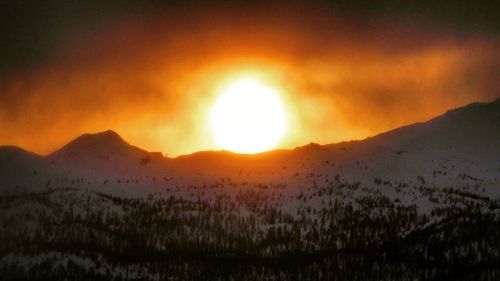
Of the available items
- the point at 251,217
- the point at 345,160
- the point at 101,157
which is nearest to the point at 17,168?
the point at 251,217

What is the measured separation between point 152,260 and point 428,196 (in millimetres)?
42870

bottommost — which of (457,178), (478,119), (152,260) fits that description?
(152,260)

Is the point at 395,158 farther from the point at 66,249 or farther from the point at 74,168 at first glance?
the point at 66,249

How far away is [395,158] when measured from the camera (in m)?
145

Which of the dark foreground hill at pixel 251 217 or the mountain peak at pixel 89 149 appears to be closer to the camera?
the dark foreground hill at pixel 251 217

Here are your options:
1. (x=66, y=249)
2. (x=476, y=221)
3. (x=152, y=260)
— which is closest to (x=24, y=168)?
(x=66, y=249)

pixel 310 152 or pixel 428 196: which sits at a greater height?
pixel 310 152

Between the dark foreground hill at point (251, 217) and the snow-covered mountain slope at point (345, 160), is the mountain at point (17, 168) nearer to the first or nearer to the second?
the dark foreground hill at point (251, 217)

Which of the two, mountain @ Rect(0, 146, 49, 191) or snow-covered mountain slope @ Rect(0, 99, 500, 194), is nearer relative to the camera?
mountain @ Rect(0, 146, 49, 191)

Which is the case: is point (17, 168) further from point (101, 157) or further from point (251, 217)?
point (101, 157)

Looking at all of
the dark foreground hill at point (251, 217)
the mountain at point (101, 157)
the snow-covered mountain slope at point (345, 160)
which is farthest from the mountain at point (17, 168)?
the snow-covered mountain slope at point (345, 160)

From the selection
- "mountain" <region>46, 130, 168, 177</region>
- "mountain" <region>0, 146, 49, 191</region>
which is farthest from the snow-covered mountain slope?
"mountain" <region>0, 146, 49, 191</region>

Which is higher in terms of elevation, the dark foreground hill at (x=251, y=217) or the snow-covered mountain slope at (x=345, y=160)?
the snow-covered mountain slope at (x=345, y=160)

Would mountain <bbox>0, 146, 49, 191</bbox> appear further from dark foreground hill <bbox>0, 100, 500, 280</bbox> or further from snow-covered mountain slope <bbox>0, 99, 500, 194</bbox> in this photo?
snow-covered mountain slope <bbox>0, 99, 500, 194</bbox>
